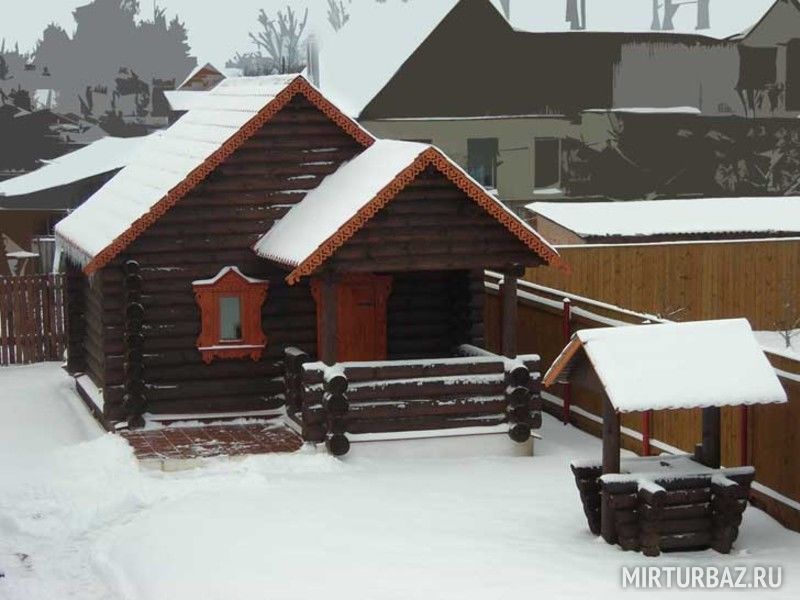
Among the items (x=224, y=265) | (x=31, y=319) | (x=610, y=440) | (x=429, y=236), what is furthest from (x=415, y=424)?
(x=31, y=319)

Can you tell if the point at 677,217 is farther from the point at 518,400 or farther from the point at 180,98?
the point at 180,98

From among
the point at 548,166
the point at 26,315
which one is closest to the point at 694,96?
the point at 548,166

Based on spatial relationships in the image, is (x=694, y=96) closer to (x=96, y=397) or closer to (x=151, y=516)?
(x=96, y=397)

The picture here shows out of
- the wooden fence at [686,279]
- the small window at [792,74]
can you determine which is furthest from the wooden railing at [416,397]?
the small window at [792,74]

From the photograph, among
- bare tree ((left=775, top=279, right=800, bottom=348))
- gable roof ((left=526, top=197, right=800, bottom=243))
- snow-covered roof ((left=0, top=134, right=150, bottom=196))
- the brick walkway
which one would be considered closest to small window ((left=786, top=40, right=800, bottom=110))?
gable roof ((left=526, top=197, right=800, bottom=243))

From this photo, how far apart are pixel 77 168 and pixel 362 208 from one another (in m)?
31.3

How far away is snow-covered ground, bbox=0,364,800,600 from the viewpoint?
1233 centimetres

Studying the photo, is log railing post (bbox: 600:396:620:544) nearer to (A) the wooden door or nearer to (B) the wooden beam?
(B) the wooden beam

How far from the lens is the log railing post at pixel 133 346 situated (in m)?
18.8

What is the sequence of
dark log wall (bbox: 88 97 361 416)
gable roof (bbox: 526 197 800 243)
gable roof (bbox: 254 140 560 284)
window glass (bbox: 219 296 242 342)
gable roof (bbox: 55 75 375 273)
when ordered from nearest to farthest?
gable roof (bbox: 254 140 560 284)
gable roof (bbox: 55 75 375 273)
dark log wall (bbox: 88 97 361 416)
window glass (bbox: 219 296 242 342)
gable roof (bbox: 526 197 800 243)

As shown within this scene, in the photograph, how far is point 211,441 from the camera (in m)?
18.0

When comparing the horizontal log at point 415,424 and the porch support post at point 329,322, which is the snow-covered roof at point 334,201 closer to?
the porch support post at point 329,322

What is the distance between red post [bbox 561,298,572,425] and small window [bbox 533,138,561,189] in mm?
30340

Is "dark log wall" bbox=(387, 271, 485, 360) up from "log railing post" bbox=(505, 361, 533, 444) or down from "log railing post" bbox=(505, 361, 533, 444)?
up
